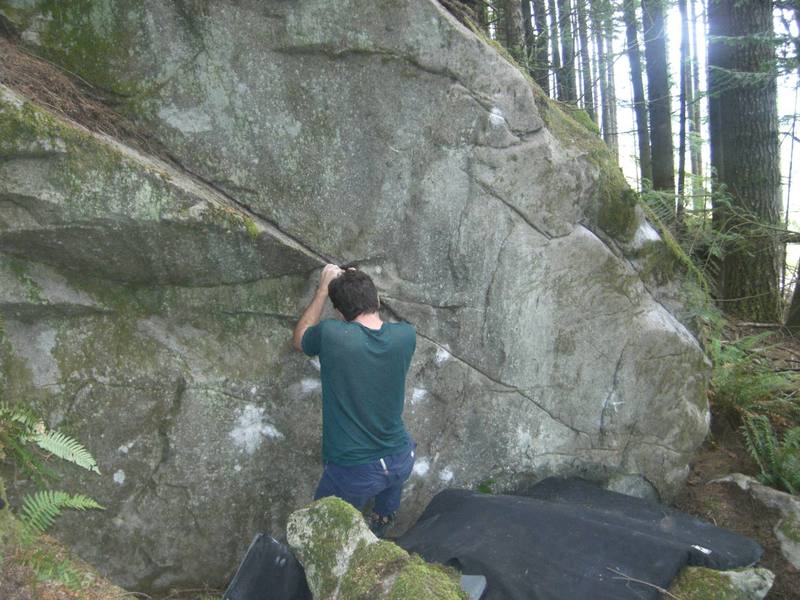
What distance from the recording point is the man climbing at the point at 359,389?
480cm

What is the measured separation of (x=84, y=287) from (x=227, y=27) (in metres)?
2.17

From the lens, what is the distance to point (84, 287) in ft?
15.6

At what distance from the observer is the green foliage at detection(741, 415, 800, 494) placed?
6.98 metres

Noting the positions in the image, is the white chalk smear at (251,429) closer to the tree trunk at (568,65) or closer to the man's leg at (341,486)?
the man's leg at (341,486)

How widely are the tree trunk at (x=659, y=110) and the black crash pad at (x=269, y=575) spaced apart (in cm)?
1103

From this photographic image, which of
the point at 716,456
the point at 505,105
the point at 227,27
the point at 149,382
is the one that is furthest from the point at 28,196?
the point at 716,456

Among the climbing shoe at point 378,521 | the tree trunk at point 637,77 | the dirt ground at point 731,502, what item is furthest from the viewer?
the tree trunk at point 637,77

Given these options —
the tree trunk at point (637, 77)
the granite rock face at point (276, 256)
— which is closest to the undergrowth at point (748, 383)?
the granite rock face at point (276, 256)

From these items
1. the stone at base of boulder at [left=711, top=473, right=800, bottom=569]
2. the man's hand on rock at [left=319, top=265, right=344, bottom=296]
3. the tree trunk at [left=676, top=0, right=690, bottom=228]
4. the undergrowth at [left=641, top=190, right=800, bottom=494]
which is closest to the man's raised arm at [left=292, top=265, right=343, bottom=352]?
the man's hand on rock at [left=319, top=265, right=344, bottom=296]

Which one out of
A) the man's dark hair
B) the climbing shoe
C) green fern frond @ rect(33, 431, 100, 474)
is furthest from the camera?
the climbing shoe

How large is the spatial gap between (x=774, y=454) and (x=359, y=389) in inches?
192

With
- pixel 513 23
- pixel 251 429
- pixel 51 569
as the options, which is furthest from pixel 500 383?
pixel 513 23

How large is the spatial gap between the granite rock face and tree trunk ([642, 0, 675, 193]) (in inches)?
294

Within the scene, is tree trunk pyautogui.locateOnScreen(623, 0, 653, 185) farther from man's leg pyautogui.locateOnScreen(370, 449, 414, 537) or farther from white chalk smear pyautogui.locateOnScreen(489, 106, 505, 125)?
man's leg pyautogui.locateOnScreen(370, 449, 414, 537)
